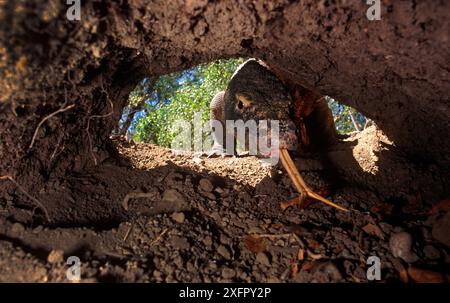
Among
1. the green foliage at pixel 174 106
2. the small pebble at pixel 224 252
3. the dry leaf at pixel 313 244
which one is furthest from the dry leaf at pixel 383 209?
the green foliage at pixel 174 106

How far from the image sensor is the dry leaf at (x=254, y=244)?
1.76 metres

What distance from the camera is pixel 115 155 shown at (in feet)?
8.91

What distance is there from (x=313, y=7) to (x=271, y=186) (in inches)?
54.1

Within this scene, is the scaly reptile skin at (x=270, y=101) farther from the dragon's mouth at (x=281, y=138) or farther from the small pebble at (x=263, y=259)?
the small pebble at (x=263, y=259)

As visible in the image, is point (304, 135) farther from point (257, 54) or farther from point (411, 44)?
point (411, 44)

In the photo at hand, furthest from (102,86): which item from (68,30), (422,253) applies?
(422,253)

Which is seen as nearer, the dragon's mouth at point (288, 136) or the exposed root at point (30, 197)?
the exposed root at point (30, 197)

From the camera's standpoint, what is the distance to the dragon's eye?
3.32 metres

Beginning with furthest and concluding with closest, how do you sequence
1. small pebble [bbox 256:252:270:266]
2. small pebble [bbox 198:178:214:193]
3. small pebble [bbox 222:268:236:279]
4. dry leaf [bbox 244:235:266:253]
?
1. small pebble [bbox 198:178:214:193]
2. dry leaf [bbox 244:235:266:253]
3. small pebble [bbox 256:252:270:266]
4. small pebble [bbox 222:268:236:279]

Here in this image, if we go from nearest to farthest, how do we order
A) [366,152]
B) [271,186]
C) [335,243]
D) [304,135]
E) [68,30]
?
[68,30], [335,243], [271,186], [366,152], [304,135]

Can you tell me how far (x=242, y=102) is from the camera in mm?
3375

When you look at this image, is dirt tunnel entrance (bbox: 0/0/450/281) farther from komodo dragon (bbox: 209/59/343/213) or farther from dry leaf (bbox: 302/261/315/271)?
komodo dragon (bbox: 209/59/343/213)

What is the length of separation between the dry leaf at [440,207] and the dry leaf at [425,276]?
67 cm

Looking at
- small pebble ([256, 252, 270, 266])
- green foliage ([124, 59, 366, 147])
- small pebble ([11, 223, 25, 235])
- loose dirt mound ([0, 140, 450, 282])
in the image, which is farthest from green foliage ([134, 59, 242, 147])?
small pebble ([256, 252, 270, 266])
